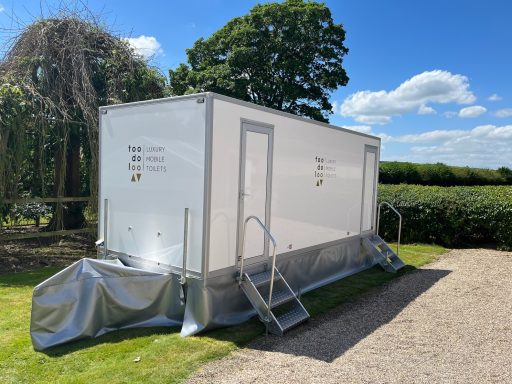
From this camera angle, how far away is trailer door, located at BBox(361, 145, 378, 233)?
342 inches

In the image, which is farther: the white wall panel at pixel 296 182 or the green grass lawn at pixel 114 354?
the white wall panel at pixel 296 182

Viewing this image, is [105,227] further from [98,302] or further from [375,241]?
[375,241]

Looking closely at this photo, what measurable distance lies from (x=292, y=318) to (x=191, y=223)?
164 centimetres

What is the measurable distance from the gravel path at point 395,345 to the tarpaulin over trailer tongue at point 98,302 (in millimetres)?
1235

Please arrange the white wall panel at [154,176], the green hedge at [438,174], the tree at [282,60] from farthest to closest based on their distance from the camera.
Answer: the green hedge at [438,174] < the tree at [282,60] < the white wall panel at [154,176]

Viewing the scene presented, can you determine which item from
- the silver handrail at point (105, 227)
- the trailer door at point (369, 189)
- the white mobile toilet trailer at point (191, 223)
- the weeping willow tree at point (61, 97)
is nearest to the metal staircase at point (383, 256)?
the trailer door at point (369, 189)

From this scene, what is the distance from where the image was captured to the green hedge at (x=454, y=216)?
1109 centimetres

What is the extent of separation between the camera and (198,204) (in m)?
4.83

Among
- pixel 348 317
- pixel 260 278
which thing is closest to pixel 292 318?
pixel 260 278

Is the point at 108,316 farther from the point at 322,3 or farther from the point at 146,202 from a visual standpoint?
the point at 322,3

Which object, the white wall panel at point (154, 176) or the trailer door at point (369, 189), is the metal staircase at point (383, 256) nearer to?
the trailer door at point (369, 189)

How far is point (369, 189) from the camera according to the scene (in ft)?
29.4

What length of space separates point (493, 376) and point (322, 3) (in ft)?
66.4

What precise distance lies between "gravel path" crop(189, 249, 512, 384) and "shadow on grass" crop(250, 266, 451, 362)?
11 millimetres
